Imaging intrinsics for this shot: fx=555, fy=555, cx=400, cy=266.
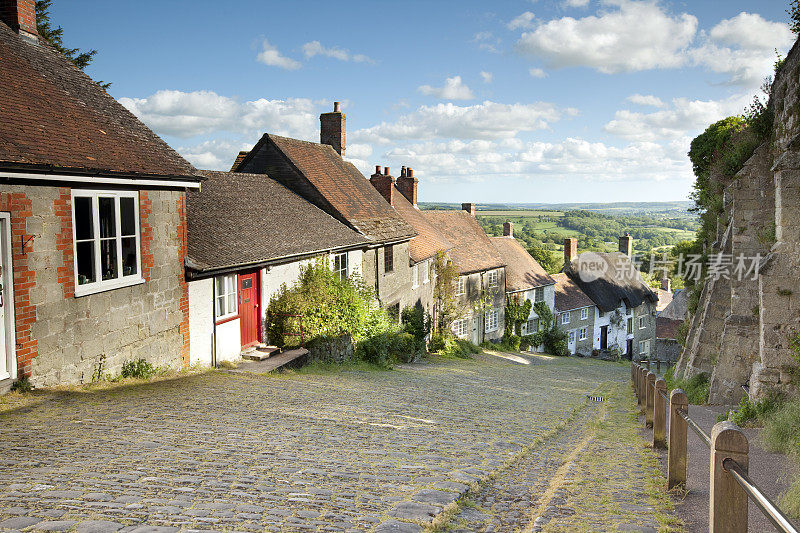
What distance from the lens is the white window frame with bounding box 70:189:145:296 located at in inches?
385

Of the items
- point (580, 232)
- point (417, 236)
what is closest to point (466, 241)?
point (417, 236)

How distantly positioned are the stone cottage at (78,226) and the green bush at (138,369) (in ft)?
0.45

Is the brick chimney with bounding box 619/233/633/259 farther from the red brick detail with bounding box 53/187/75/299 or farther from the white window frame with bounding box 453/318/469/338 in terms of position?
the red brick detail with bounding box 53/187/75/299

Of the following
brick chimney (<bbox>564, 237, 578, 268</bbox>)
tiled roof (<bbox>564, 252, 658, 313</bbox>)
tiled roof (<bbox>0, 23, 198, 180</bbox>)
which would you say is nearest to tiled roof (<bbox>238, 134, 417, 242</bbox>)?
tiled roof (<bbox>0, 23, 198, 180</bbox>)

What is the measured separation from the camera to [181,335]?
12.8 meters

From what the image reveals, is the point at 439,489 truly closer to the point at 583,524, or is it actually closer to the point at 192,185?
the point at 583,524

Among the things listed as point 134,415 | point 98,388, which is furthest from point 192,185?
point 134,415

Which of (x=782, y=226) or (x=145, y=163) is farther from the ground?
(x=145, y=163)

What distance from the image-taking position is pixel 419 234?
101 feet

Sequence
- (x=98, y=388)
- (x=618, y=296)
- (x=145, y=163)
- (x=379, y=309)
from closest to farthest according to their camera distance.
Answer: (x=98, y=388)
(x=145, y=163)
(x=379, y=309)
(x=618, y=296)

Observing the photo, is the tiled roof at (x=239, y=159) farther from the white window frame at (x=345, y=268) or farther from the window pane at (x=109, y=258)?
the window pane at (x=109, y=258)

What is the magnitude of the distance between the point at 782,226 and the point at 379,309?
1332 cm

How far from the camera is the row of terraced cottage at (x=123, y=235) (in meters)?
8.90

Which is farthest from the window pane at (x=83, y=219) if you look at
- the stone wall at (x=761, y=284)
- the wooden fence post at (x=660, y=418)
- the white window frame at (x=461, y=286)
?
the white window frame at (x=461, y=286)
